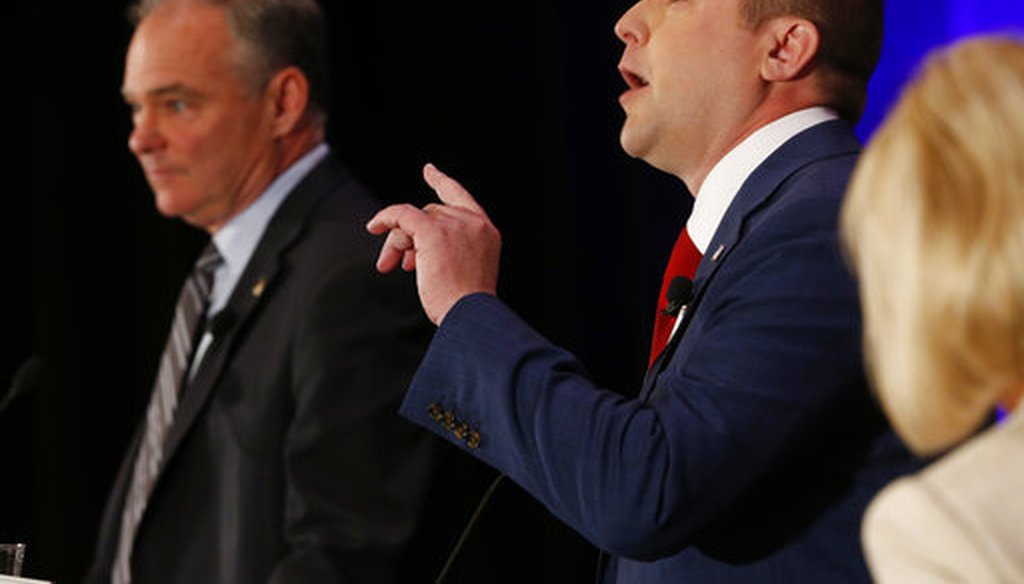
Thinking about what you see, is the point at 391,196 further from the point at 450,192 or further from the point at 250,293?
the point at 450,192

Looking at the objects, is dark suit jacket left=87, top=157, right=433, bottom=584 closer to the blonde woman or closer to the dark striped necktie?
the dark striped necktie

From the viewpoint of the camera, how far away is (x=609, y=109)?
359 centimetres

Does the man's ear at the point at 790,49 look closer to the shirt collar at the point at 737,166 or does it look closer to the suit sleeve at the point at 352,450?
the shirt collar at the point at 737,166

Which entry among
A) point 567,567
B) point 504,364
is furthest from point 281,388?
point 504,364

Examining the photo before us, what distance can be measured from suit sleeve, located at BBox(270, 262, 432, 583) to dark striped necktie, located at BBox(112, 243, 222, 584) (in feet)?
1.20

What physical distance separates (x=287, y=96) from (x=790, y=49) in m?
1.76

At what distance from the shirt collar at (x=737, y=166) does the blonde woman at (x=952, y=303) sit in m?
0.90

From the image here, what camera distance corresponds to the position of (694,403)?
180 cm

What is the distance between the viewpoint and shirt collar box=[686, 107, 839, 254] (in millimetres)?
2113

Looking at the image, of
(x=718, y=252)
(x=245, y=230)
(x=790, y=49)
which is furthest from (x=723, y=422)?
(x=245, y=230)

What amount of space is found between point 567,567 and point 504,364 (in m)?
1.82

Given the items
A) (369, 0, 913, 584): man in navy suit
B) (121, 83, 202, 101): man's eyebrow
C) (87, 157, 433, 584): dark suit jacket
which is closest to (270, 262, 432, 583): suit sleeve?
(87, 157, 433, 584): dark suit jacket

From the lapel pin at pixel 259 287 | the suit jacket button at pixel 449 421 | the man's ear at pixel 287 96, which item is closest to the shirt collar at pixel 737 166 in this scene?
the suit jacket button at pixel 449 421

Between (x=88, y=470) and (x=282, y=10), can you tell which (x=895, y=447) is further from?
(x=88, y=470)
